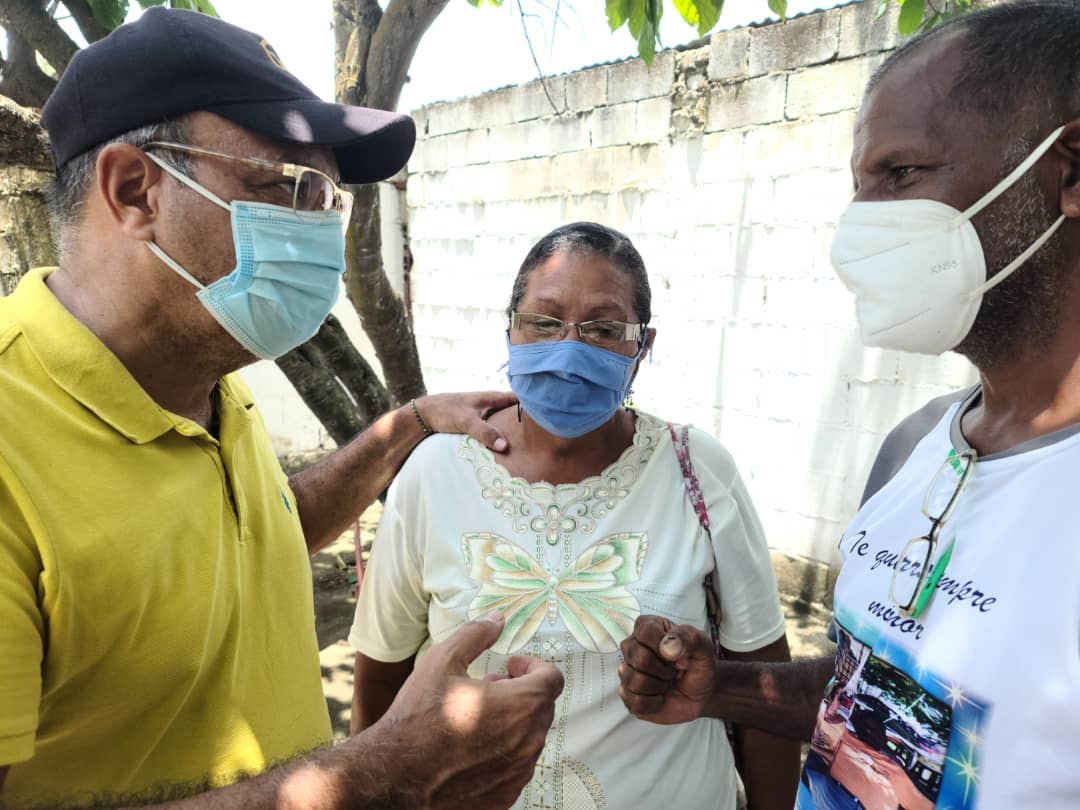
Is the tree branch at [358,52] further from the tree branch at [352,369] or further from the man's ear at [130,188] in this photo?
the man's ear at [130,188]

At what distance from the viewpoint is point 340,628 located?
485 cm

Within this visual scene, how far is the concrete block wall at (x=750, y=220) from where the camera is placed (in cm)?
435

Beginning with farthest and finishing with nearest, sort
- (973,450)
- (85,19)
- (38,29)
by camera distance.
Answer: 1. (85,19)
2. (38,29)
3. (973,450)

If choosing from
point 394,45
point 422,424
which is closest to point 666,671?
point 422,424

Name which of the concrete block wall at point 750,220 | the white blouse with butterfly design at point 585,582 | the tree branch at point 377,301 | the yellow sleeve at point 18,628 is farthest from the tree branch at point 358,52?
the concrete block wall at point 750,220

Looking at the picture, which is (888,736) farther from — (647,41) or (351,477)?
(647,41)

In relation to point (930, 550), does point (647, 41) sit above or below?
above

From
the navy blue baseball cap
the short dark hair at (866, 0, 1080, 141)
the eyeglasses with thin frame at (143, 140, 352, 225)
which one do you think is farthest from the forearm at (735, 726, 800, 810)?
the navy blue baseball cap

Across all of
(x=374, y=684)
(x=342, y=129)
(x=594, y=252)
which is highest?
(x=342, y=129)

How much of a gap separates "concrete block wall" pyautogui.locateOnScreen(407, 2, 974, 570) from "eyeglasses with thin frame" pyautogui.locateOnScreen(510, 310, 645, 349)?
2.86 m

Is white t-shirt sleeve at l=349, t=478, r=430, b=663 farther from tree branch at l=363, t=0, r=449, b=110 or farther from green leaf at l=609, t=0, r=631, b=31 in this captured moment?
tree branch at l=363, t=0, r=449, b=110

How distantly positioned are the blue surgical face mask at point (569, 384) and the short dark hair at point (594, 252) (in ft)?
0.53

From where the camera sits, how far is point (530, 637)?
5.63ft

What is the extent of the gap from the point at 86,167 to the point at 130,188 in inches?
3.5
